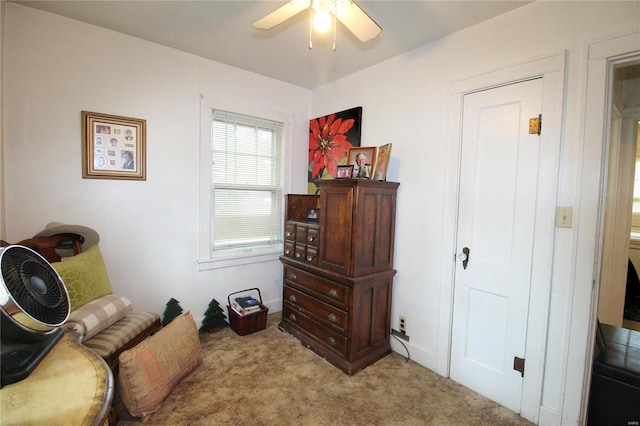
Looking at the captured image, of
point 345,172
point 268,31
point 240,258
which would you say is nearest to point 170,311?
point 240,258

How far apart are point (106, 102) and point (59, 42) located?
0.44 m

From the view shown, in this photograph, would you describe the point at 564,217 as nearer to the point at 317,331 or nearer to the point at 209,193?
the point at 317,331

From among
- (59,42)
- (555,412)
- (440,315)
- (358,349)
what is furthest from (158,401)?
(59,42)

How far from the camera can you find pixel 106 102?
2291mm

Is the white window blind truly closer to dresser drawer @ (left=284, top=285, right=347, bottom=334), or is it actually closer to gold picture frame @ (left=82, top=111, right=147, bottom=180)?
gold picture frame @ (left=82, top=111, right=147, bottom=180)

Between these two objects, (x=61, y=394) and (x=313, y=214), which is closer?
(x=61, y=394)

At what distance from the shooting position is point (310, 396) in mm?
1992

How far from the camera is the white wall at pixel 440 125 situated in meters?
1.66

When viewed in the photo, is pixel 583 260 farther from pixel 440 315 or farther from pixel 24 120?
pixel 24 120

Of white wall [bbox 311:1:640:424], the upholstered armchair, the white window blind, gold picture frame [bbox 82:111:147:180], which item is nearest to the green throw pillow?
the upholstered armchair

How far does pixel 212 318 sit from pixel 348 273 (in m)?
1.45

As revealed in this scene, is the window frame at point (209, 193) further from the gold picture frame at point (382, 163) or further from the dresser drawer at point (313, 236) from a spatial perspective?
the gold picture frame at point (382, 163)

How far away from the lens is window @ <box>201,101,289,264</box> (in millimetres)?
2855

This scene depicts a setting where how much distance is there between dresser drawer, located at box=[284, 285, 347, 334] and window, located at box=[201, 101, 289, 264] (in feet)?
2.08
